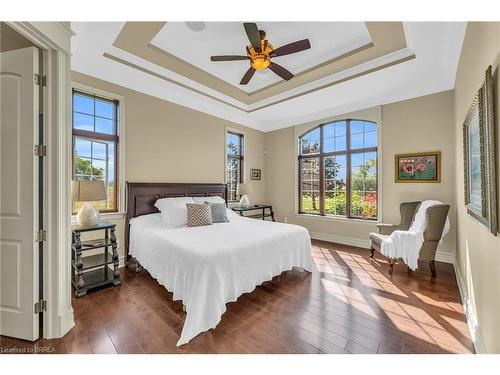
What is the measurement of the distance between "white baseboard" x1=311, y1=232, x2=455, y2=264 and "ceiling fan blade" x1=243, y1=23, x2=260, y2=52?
13.0 ft

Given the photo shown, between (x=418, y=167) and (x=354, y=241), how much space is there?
5.93ft

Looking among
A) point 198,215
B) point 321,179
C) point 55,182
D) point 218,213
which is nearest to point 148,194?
point 198,215

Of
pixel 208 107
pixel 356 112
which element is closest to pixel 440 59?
pixel 356 112

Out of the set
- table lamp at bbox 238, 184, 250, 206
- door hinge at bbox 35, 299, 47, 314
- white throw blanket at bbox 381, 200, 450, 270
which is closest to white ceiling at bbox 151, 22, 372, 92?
white throw blanket at bbox 381, 200, 450, 270

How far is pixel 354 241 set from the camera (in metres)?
4.61

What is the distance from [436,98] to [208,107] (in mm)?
4041

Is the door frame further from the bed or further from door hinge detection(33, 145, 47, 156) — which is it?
the bed

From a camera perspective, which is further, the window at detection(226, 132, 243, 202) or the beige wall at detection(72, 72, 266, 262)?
the window at detection(226, 132, 243, 202)

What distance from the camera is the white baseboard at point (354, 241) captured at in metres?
3.57

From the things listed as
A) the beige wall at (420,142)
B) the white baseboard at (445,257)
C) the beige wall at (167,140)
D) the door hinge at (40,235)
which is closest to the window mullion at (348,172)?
the beige wall at (420,142)

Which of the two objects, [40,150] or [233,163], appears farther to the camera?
[233,163]

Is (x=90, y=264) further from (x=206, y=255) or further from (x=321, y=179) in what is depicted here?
(x=321, y=179)

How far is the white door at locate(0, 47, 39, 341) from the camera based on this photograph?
5.74 feet
